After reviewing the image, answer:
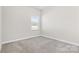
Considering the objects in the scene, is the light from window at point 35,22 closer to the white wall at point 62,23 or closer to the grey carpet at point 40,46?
the white wall at point 62,23

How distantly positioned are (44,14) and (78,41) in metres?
1.01

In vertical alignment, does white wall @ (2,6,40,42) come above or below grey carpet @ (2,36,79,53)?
above

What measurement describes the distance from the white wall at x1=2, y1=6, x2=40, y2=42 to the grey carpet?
141 mm

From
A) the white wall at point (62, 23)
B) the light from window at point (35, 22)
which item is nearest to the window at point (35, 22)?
the light from window at point (35, 22)

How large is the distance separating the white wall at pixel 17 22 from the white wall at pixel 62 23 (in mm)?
236

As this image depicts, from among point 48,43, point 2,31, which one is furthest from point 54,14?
point 2,31

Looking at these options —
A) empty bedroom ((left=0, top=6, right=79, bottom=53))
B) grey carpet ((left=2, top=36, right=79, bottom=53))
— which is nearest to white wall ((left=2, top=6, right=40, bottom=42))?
empty bedroom ((left=0, top=6, right=79, bottom=53))

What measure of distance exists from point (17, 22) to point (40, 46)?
778 millimetres

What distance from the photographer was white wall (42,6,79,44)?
2.48 m

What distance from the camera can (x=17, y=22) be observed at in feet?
8.18

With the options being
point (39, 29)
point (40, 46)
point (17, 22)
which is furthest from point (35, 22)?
point (40, 46)

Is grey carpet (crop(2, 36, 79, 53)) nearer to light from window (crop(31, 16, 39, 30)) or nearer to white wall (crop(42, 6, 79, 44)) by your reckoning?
white wall (crop(42, 6, 79, 44))

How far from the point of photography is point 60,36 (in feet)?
8.21
